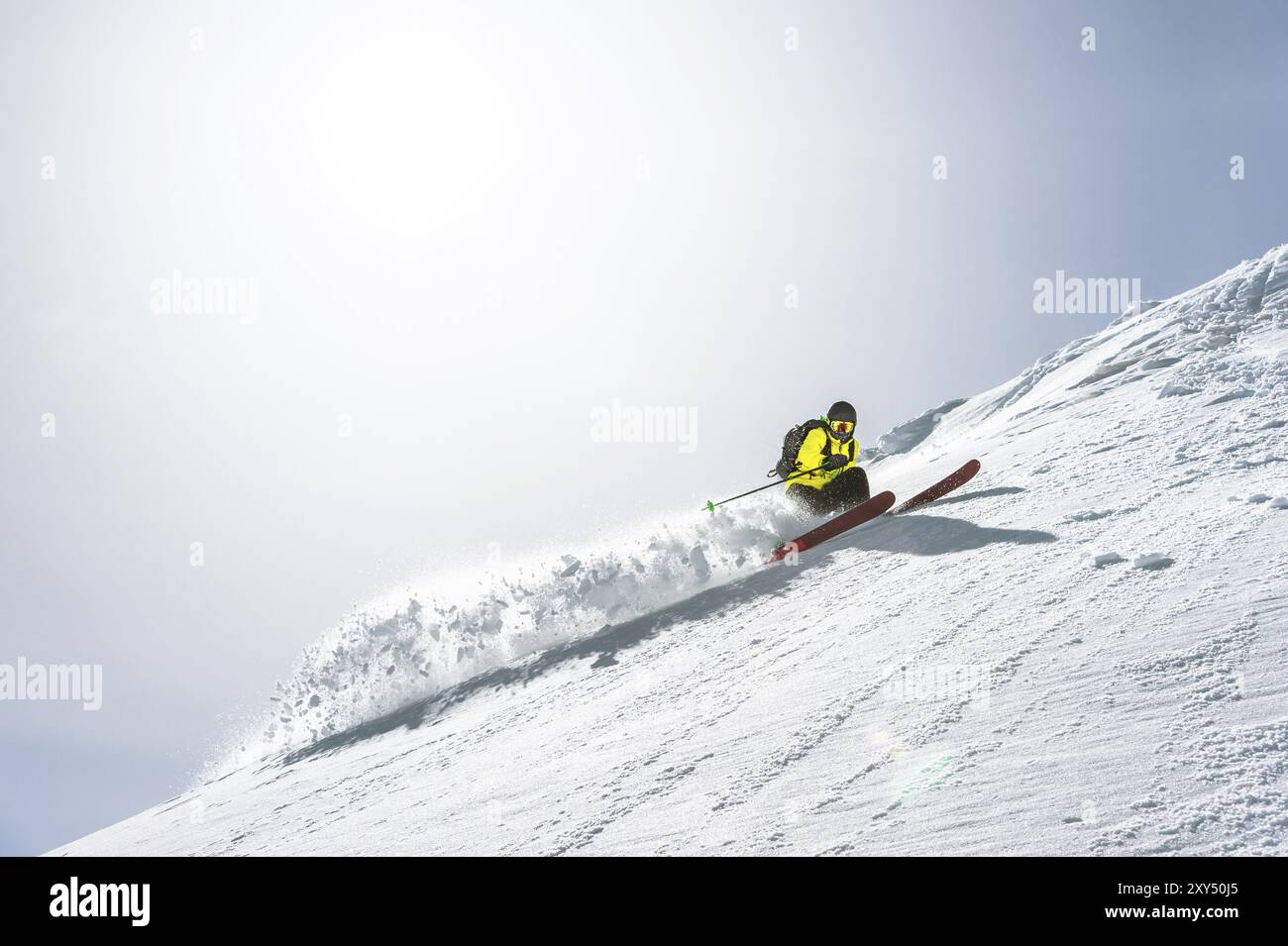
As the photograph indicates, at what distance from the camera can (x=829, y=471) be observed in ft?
42.4

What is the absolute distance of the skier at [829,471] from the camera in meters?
12.8

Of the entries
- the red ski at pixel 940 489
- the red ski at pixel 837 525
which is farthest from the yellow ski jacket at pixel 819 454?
the red ski at pixel 940 489

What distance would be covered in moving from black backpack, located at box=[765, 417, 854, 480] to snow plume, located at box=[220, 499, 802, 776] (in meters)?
0.74

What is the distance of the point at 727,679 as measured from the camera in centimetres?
725

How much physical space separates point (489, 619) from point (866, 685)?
6995 mm

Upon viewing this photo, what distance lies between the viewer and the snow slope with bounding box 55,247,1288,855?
161 inches

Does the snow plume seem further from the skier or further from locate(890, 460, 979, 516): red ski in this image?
locate(890, 460, 979, 516): red ski

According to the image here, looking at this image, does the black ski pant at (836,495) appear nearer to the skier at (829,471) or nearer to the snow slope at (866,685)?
the skier at (829,471)

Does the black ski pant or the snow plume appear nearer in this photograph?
the snow plume

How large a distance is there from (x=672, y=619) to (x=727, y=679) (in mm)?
3064

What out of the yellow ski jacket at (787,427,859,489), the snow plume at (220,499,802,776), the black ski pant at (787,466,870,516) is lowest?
the snow plume at (220,499,802,776)

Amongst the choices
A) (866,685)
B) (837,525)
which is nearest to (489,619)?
(837,525)

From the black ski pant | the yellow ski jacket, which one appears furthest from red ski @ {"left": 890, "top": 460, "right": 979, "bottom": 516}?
the yellow ski jacket
